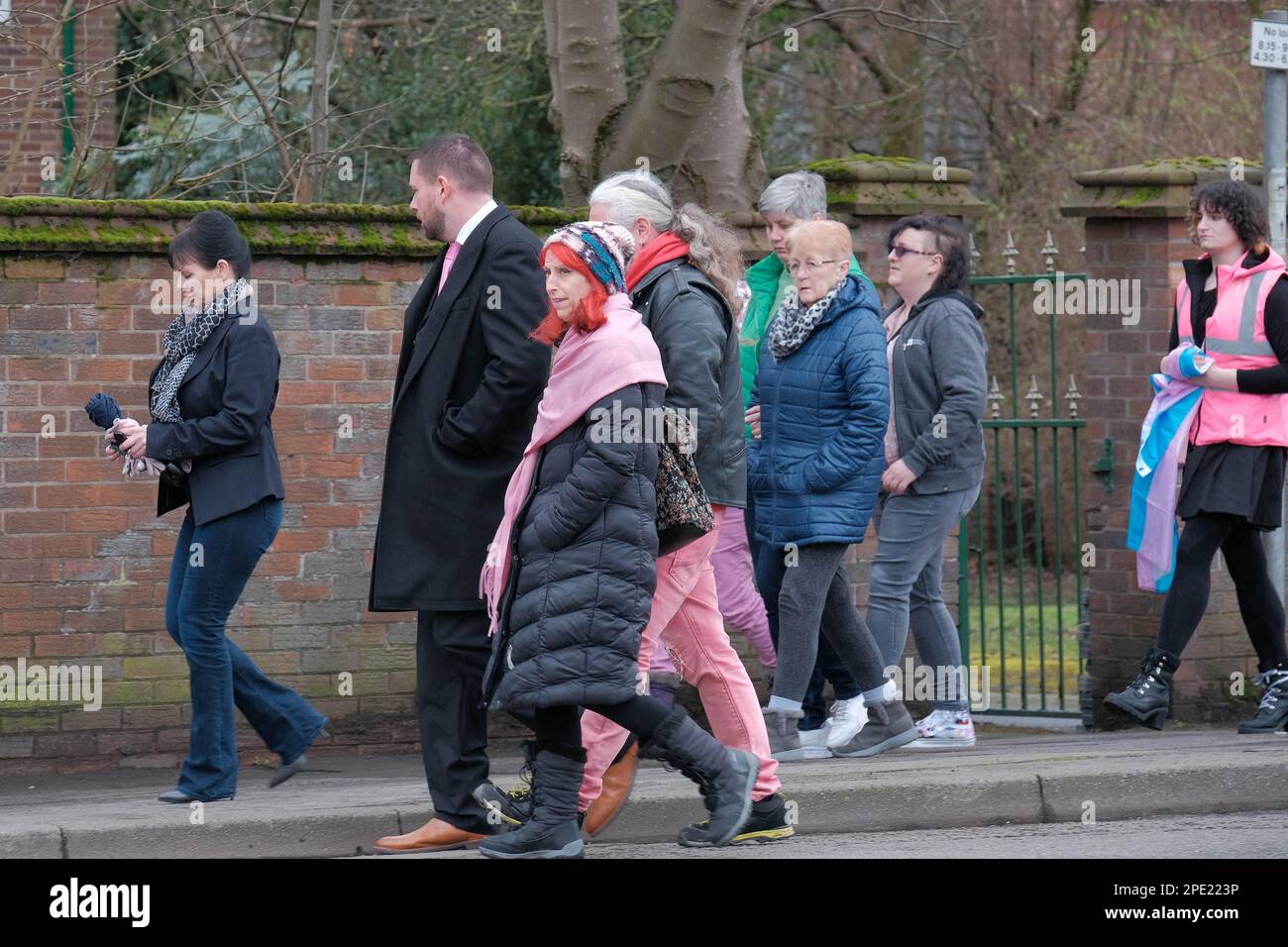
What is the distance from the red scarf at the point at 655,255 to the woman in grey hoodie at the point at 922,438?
1508 millimetres

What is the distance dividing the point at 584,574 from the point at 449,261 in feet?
3.56

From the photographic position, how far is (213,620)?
6008mm

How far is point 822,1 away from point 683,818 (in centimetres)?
962

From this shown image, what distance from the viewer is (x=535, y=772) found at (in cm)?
552

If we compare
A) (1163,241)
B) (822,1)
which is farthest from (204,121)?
(1163,241)

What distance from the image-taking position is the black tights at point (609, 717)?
5.40 meters

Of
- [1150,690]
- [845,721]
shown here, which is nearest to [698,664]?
[845,721]

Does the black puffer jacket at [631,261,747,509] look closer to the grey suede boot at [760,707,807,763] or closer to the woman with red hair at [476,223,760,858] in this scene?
the woman with red hair at [476,223,760,858]

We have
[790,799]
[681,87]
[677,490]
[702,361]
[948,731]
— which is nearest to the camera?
[677,490]

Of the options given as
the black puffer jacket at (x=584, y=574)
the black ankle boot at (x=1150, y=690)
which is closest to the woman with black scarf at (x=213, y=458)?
the black puffer jacket at (x=584, y=574)

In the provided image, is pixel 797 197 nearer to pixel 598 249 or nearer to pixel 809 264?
pixel 809 264

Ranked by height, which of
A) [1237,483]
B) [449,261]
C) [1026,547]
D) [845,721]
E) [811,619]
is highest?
[449,261]

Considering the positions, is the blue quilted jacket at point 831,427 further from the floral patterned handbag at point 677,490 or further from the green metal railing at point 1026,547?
the green metal railing at point 1026,547

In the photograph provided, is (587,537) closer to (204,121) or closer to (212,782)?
(212,782)
